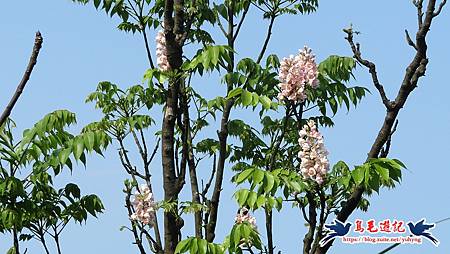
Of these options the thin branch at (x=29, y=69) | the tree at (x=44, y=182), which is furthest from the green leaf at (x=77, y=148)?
the thin branch at (x=29, y=69)

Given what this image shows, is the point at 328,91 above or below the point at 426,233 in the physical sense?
above

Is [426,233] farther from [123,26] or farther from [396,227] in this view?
[123,26]

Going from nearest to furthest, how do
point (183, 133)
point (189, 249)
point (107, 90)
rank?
point (189, 249), point (183, 133), point (107, 90)

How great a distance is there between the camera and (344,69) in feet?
15.0

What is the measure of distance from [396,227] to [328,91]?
1.11 metres

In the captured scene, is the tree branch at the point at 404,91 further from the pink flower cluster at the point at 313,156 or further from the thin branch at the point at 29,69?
the thin branch at the point at 29,69

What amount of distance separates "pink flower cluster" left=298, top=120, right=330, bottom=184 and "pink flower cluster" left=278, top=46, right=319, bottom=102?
25cm

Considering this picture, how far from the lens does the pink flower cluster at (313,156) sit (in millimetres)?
3531

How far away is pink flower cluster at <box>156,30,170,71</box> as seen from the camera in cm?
446

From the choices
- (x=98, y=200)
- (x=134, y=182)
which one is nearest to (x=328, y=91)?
(x=134, y=182)

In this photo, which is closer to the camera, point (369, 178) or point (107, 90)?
point (369, 178)

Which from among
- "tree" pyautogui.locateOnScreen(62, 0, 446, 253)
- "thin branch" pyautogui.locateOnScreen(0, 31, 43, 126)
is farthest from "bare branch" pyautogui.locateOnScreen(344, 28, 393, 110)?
"thin branch" pyautogui.locateOnScreen(0, 31, 43, 126)

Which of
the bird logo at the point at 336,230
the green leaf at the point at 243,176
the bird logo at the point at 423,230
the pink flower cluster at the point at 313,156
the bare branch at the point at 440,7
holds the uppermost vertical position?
the bare branch at the point at 440,7

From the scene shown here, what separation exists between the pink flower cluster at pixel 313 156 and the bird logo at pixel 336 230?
1.48 ft
